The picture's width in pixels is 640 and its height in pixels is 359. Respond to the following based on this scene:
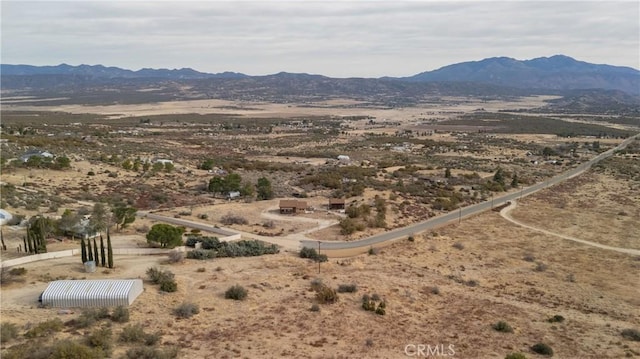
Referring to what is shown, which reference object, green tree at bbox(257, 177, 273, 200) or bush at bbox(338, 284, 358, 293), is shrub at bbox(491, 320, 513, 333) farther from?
green tree at bbox(257, 177, 273, 200)

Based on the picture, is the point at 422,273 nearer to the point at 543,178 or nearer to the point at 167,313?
the point at 167,313

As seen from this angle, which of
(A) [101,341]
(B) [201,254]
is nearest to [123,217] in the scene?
(B) [201,254]

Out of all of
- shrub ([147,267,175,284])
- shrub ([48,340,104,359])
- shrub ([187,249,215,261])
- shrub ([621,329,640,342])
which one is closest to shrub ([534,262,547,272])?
shrub ([621,329,640,342])

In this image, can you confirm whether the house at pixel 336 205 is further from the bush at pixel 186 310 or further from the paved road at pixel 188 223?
the bush at pixel 186 310

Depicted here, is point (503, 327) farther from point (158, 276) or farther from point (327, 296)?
point (158, 276)

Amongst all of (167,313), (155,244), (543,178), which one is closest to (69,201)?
(155,244)

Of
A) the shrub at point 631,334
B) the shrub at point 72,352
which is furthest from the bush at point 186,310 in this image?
the shrub at point 631,334

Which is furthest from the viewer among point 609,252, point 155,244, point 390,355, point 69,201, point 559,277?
point 69,201
